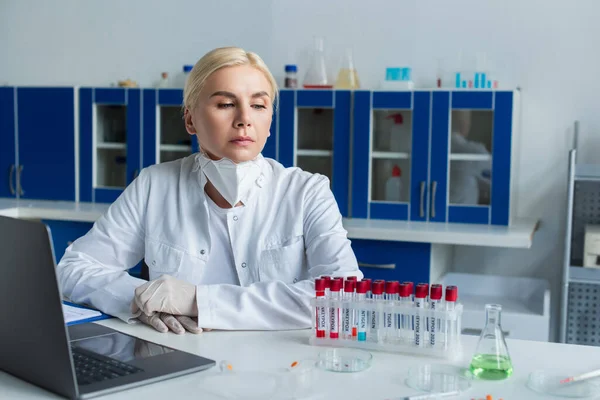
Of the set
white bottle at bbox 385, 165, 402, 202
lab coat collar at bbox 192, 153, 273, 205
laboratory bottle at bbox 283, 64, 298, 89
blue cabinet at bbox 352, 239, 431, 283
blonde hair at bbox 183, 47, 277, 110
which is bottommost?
blue cabinet at bbox 352, 239, 431, 283

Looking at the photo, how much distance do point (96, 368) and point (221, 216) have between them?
2.42ft

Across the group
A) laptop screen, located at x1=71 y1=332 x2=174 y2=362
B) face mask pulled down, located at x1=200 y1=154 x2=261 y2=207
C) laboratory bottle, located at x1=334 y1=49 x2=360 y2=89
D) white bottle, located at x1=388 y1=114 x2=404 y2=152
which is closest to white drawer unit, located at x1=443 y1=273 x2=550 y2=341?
white bottle, located at x1=388 y1=114 x2=404 y2=152

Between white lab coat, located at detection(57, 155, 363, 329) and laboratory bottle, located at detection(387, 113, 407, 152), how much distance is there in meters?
1.46

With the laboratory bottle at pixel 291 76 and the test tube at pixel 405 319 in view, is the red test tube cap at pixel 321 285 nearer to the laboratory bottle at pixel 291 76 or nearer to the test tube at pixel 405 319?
the test tube at pixel 405 319

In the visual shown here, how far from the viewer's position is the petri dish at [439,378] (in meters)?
1.16

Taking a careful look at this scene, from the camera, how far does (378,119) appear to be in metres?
3.40

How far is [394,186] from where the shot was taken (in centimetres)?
340

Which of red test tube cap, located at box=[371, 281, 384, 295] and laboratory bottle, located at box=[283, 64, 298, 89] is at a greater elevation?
laboratory bottle, located at box=[283, 64, 298, 89]

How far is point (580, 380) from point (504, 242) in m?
1.82

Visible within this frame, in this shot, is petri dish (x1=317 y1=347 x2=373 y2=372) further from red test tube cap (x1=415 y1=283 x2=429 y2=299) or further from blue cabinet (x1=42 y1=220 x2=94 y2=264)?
blue cabinet (x1=42 y1=220 x2=94 y2=264)

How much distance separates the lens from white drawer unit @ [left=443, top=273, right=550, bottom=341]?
117 inches

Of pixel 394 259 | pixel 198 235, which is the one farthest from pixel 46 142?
pixel 198 235

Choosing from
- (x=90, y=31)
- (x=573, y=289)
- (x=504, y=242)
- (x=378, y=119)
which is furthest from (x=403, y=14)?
(x=90, y=31)

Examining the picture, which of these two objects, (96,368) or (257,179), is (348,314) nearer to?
(96,368)
